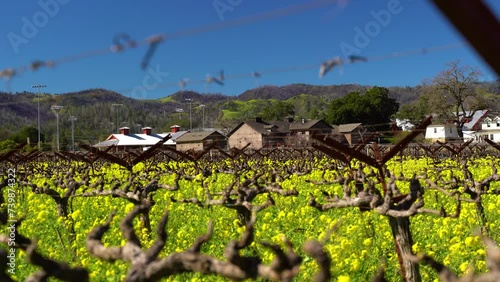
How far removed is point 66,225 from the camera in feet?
26.7

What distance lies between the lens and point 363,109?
258 ft

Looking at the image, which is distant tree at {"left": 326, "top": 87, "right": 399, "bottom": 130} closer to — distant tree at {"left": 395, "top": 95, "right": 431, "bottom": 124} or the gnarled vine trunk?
distant tree at {"left": 395, "top": 95, "right": 431, "bottom": 124}

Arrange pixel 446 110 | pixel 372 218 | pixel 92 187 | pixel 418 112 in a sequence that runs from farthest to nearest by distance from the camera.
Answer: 1. pixel 418 112
2. pixel 446 110
3. pixel 92 187
4. pixel 372 218

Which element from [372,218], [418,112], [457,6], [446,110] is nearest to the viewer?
[457,6]

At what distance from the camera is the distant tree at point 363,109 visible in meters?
77.9

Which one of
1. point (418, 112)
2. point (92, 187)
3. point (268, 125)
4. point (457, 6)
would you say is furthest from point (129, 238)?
point (418, 112)

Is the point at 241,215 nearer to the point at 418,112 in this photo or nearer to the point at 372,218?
the point at 372,218

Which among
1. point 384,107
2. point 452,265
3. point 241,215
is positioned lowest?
point 452,265

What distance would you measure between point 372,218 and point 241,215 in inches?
97.6

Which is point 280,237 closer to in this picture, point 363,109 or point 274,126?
point 274,126

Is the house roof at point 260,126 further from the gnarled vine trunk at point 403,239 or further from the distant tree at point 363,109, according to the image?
the gnarled vine trunk at point 403,239

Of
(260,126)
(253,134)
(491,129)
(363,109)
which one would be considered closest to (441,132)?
(491,129)

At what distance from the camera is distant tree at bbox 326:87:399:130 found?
255 feet

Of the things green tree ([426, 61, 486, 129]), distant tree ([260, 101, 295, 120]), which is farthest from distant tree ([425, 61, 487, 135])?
distant tree ([260, 101, 295, 120])
